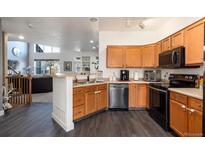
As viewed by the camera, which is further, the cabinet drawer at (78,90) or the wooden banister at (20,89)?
the wooden banister at (20,89)

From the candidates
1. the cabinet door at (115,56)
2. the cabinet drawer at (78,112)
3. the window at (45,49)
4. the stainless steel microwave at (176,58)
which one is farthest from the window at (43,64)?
the stainless steel microwave at (176,58)

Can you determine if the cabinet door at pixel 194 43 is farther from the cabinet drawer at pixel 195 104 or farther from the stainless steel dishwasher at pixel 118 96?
the stainless steel dishwasher at pixel 118 96

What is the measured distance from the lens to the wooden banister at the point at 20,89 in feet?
19.4

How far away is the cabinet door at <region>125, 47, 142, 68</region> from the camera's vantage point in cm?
518

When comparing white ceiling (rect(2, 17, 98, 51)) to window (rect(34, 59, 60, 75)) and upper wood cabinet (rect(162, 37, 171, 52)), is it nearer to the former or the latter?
upper wood cabinet (rect(162, 37, 171, 52))

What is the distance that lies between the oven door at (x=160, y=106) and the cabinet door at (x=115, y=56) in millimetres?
1498

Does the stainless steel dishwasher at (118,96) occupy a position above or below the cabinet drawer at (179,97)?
below

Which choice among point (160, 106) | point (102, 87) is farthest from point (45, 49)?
point (160, 106)

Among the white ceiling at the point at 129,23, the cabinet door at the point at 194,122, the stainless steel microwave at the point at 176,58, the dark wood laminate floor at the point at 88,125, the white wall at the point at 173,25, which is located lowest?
the dark wood laminate floor at the point at 88,125

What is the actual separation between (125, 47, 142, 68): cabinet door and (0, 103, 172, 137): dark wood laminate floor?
62.4 inches
